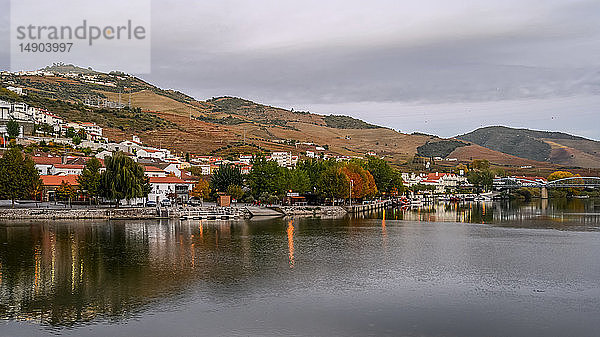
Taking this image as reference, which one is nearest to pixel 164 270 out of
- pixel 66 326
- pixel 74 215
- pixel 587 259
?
pixel 66 326

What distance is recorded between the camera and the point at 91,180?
4731 centimetres

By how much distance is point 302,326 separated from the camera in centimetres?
1552

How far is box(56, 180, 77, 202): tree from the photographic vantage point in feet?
160

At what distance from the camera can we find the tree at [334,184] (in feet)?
196

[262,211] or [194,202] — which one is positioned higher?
[194,202]

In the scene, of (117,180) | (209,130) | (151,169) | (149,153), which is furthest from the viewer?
(209,130)

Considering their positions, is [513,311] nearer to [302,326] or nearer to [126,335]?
[302,326]

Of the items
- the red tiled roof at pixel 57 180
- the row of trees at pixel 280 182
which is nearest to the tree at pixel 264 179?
the row of trees at pixel 280 182

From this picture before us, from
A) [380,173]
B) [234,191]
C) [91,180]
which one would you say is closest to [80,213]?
[91,180]

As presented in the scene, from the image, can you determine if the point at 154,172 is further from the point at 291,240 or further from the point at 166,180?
the point at 291,240

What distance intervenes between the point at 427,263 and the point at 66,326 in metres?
15.9

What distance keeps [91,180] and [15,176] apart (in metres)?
6.05

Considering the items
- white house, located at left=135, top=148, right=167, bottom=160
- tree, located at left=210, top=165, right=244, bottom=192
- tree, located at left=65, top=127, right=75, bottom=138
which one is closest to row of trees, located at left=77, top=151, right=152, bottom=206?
tree, located at left=210, top=165, right=244, bottom=192

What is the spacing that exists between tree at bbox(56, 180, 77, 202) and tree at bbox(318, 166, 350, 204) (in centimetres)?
2536
